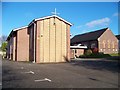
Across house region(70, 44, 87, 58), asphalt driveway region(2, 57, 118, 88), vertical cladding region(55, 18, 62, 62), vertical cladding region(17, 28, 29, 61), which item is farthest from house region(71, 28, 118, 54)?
asphalt driveway region(2, 57, 118, 88)

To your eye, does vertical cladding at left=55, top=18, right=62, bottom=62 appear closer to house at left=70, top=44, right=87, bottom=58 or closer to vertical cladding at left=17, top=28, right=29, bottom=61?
vertical cladding at left=17, top=28, right=29, bottom=61

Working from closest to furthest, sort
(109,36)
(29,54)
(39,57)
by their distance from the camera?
(39,57) → (29,54) → (109,36)

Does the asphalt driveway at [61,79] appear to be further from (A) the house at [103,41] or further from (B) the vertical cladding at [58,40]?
(A) the house at [103,41]

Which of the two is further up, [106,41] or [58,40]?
[106,41]

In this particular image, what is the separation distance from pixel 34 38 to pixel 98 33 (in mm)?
32475

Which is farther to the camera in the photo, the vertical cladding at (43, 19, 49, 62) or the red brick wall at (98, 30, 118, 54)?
the red brick wall at (98, 30, 118, 54)

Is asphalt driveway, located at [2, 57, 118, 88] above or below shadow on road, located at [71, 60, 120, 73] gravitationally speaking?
below

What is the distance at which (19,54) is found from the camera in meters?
34.7

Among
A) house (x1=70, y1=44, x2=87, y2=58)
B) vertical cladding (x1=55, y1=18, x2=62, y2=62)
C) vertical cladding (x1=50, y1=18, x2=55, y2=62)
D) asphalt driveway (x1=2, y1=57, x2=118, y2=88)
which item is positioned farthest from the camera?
house (x1=70, y1=44, x2=87, y2=58)

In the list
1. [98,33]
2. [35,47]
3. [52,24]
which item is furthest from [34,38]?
[98,33]

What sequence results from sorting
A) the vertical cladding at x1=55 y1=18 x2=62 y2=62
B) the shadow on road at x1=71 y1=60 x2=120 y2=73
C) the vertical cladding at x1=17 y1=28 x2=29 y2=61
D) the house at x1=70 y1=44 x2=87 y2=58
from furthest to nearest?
the house at x1=70 y1=44 x2=87 y2=58
the vertical cladding at x1=17 y1=28 x2=29 y2=61
the vertical cladding at x1=55 y1=18 x2=62 y2=62
the shadow on road at x1=71 y1=60 x2=120 y2=73

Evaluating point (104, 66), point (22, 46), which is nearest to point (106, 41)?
point (22, 46)

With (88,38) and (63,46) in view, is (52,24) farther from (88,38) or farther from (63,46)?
(88,38)

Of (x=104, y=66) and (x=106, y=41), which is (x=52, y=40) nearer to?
(x=104, y=66)
